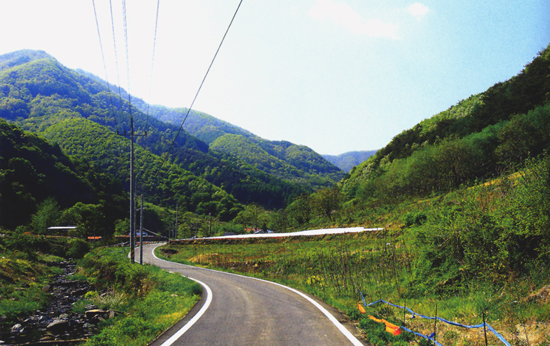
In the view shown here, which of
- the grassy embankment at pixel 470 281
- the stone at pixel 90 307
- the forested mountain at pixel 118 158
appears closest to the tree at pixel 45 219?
the forested mountain at pixel 118 158

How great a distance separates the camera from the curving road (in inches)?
272

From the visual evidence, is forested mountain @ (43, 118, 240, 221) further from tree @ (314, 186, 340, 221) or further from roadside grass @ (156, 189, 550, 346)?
roadside grass @ (156, 189, 550, 346)

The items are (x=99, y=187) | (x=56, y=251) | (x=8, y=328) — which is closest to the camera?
(x=8, y=328)

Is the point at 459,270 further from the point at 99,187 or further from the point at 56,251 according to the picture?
the point at 99,187

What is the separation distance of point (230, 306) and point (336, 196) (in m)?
69.2

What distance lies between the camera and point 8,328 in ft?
46.5

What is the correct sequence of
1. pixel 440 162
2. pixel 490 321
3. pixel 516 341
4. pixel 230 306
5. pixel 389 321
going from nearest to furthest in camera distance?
pixel 516 341
pixel 490 321
pixel 389 321
pixel 230 306
pixel 440 162

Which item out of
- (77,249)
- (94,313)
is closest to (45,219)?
(77,249)

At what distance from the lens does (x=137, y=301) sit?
16.6 meters

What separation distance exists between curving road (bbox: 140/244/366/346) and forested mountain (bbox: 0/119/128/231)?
3659 inches

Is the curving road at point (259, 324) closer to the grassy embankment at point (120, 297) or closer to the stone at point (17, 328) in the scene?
the grassy embankment at point (120, 297)

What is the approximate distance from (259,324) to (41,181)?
132 m

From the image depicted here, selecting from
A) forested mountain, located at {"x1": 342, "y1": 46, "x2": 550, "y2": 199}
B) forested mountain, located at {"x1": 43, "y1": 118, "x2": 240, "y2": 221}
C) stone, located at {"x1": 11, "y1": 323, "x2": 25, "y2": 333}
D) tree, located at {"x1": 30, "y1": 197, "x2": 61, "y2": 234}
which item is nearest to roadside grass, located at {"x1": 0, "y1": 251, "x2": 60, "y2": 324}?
stone, located at {"x1": 11, "y1": 323, "x2": 25, "y2": 333}

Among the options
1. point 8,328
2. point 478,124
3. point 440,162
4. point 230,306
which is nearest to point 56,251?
point 8,328
